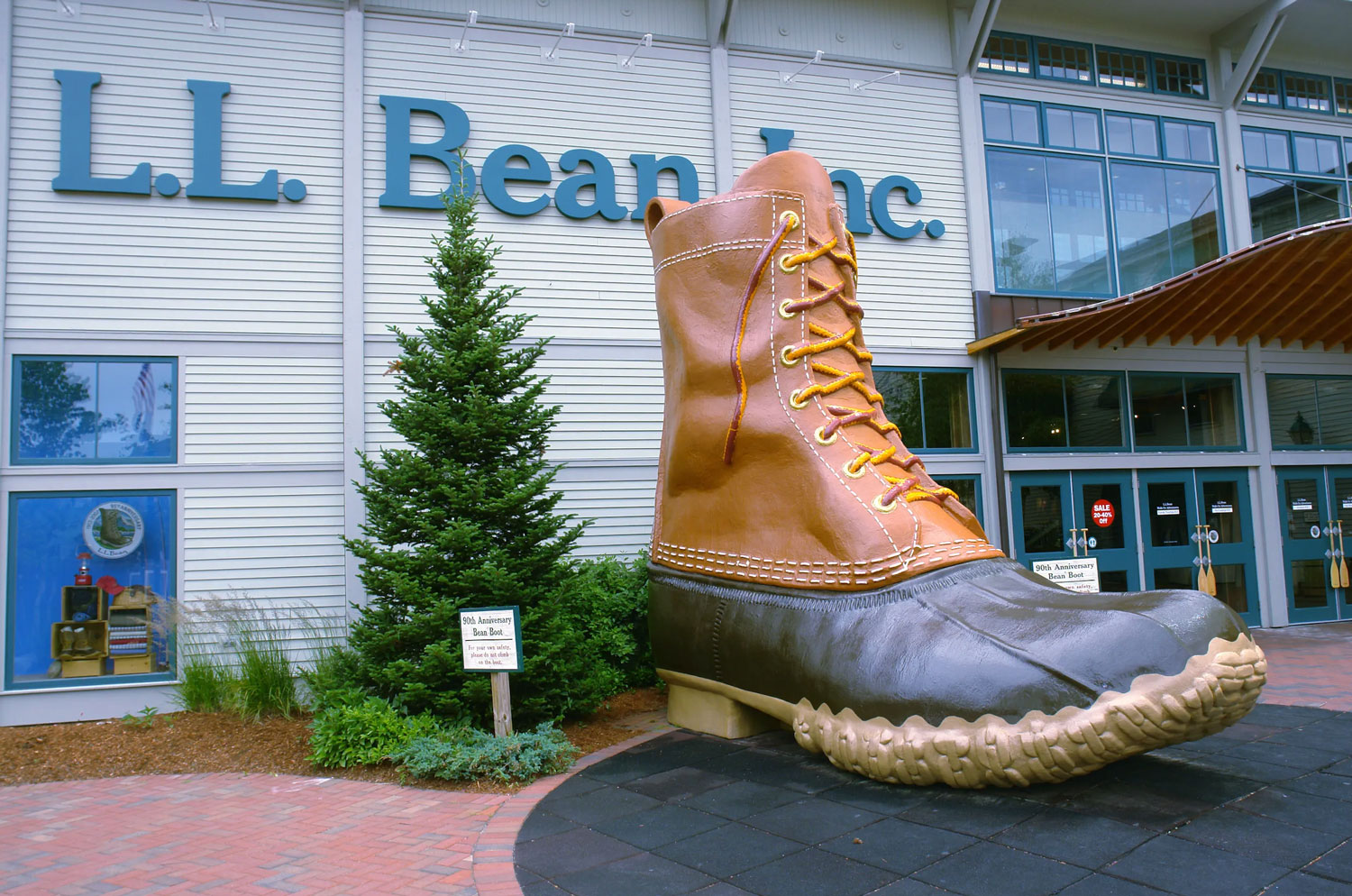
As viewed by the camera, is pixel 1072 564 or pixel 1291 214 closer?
Result: pixel 1072 564

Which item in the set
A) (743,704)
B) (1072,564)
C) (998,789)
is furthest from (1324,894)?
(1072,564)

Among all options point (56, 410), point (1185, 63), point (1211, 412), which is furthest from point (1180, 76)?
point (56, 410)

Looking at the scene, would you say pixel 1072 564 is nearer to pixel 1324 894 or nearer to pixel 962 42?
pixel 1324 894

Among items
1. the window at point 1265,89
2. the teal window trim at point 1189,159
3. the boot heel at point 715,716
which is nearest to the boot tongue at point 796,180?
the boot heel at point 715,716

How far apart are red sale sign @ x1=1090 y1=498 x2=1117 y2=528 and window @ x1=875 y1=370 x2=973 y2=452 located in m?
1.63

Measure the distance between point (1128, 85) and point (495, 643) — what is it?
987 cm

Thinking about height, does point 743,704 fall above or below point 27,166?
below

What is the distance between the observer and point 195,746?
5258 mm

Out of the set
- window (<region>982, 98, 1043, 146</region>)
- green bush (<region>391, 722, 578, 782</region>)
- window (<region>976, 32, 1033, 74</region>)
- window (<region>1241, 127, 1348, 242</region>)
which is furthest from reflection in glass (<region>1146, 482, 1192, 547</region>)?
green bush (<region>391, 722, 578, 782</region>)

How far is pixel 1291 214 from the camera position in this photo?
416 inches

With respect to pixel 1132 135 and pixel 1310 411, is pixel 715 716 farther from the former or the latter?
pixel 1310 411

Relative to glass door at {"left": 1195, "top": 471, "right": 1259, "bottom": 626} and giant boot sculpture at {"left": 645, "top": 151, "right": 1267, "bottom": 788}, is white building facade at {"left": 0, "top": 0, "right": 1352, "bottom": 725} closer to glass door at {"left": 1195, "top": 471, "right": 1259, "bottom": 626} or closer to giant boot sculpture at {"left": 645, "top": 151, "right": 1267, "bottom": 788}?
glass door at {"left": 1195, "top": 471, "right": 1259, "bottom": 626}

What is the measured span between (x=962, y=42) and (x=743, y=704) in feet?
26.4

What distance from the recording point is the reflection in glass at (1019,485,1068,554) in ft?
29.9
